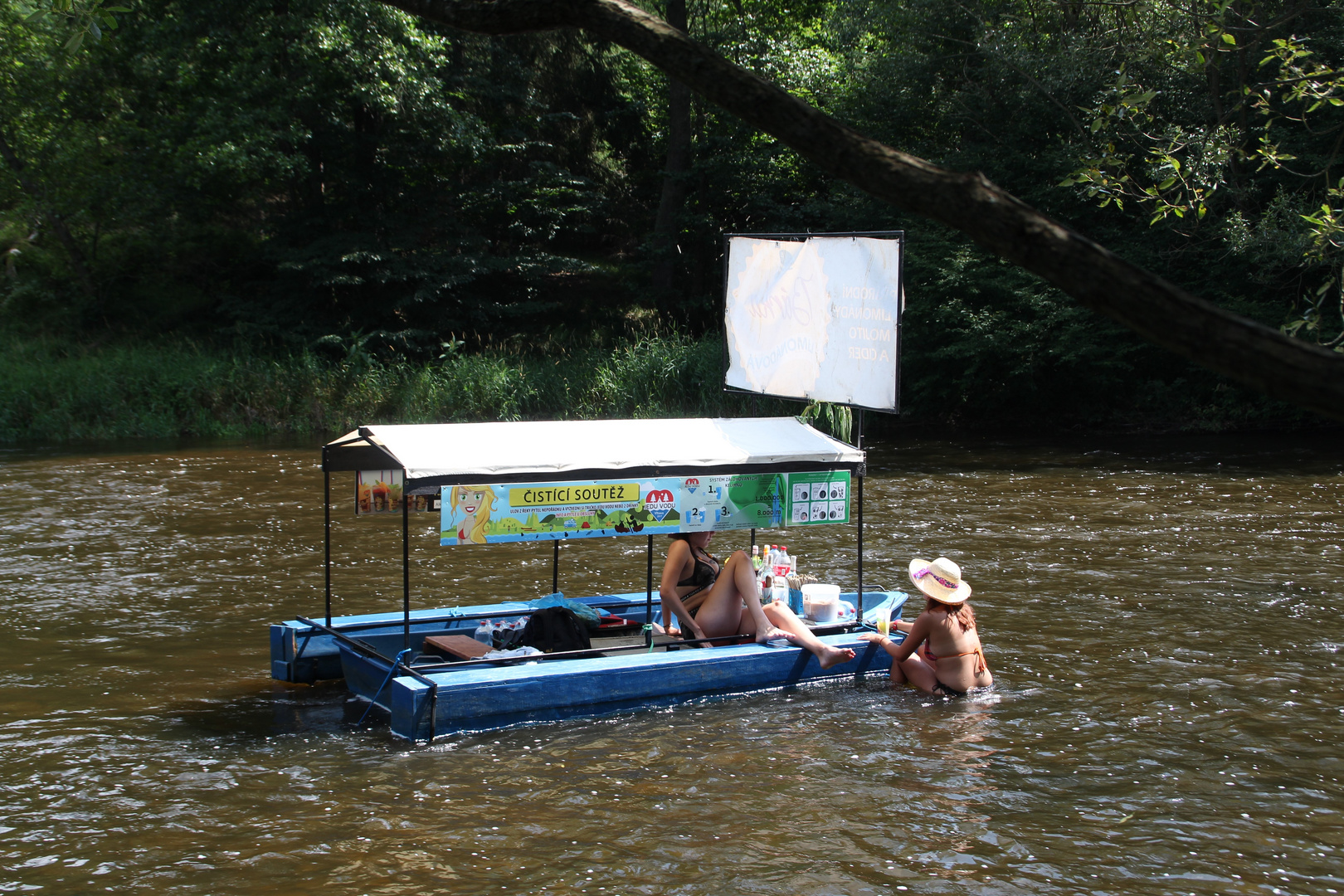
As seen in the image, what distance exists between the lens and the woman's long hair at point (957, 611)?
8.27 metres

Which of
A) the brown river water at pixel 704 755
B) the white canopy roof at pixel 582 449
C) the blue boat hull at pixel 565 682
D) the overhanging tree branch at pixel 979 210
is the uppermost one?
the overhanging tree branch at pixel 979 210

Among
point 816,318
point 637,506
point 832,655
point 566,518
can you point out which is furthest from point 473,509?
point 816,318

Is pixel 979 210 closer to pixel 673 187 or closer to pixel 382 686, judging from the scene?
pixel 382 686

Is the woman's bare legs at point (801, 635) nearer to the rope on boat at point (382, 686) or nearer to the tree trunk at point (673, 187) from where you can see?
the rope on boat at point (382, 686)

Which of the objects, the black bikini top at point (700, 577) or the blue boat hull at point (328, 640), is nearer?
the blue boat hull at point (328, 640)

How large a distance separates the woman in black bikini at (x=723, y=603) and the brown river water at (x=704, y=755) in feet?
1.55

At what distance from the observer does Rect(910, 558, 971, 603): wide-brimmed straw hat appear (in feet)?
26.8

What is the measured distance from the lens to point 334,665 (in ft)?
28.7

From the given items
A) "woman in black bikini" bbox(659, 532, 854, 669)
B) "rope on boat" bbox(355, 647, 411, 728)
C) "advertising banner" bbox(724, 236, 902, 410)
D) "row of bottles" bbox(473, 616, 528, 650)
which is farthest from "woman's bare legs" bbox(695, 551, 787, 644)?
"rope on boat" bbox(355, 647, 411, 728)

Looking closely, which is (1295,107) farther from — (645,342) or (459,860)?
(459,860)

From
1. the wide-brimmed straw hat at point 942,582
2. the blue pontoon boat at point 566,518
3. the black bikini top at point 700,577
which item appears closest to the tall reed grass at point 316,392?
the black bikini top at point 700,577

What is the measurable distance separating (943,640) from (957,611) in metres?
0.24

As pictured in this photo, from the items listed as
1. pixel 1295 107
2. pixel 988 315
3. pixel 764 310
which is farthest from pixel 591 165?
pixel 764 310

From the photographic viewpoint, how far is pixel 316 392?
25359mm
